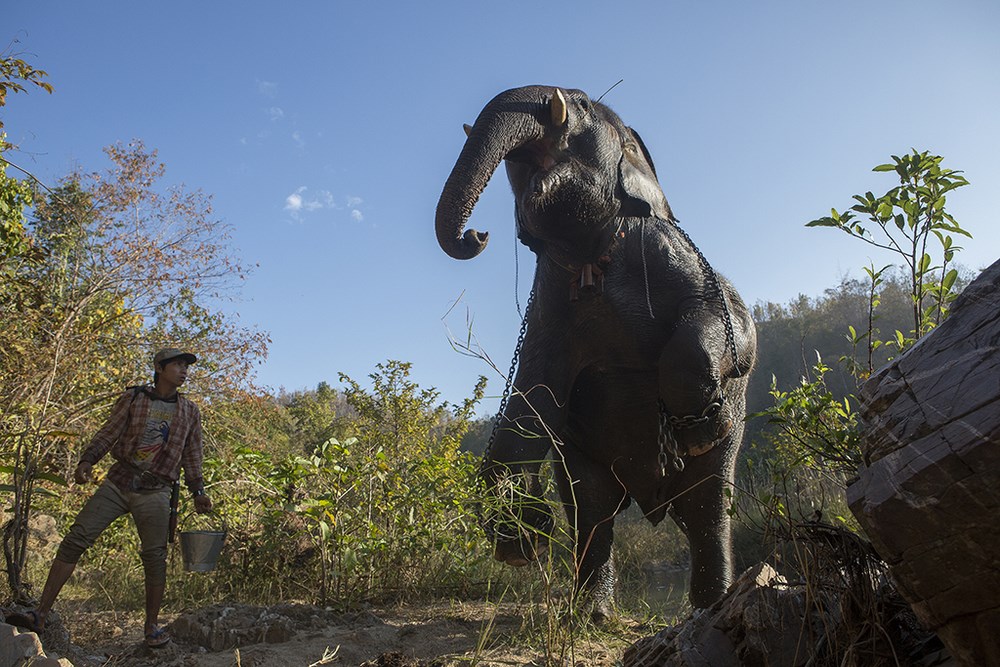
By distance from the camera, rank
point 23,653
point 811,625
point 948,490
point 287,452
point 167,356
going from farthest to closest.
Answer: point 287,452
point 167,356
point 23,653
point 811,625
point 948,490

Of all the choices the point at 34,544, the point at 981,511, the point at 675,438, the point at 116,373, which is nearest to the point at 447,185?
the point at 675,438

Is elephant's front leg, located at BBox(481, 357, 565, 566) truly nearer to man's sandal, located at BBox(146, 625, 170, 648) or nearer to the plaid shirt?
man's sandal, located at BBox(146, 625, 170, 648)

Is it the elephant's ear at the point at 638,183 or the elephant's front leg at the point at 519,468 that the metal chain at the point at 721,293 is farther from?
the elephant's front leg at the point at 519,468

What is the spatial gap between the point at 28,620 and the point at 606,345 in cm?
297

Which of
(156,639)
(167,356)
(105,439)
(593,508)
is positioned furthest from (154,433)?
(593,508)

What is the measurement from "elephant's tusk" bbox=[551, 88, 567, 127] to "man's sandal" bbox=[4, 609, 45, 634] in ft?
10.8

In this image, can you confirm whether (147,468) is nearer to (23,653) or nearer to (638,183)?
(23,653)

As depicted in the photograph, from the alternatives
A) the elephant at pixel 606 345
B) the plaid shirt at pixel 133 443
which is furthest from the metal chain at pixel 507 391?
the plaid shirt at pixel 133 443

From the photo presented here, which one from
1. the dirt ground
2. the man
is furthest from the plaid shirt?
the dirt ground

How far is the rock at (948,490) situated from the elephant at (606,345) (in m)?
1.90

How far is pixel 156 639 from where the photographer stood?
12.2 ft

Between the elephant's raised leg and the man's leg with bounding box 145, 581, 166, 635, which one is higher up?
the elephant's raised leg

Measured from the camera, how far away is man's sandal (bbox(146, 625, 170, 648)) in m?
3.71

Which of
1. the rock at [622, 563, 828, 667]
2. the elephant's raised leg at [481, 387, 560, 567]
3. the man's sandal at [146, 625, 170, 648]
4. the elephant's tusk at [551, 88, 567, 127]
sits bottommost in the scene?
the man's sandal at [146, 625, 170, 648]
